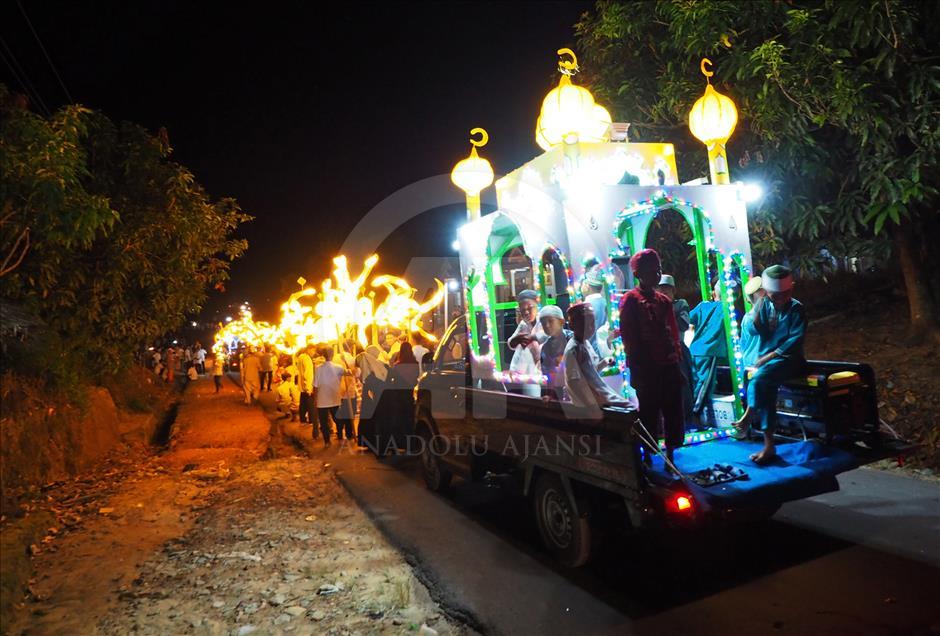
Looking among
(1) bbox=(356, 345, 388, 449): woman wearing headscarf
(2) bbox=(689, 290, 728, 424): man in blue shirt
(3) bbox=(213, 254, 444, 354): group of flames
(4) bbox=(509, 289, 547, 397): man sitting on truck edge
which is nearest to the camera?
(2) bbox=(689, 290, 728, 424): man in blue shirt

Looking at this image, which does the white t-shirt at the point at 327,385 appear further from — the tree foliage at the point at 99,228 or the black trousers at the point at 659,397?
the black trousers at the point at 659,397

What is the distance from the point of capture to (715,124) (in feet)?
20.3

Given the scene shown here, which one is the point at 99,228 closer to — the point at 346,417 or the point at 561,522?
the point at 346,417

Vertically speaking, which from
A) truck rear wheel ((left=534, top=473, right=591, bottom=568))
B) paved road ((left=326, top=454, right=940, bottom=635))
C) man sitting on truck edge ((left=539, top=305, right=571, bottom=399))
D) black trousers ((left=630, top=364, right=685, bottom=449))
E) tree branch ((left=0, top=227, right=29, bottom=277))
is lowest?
paved road ((left=326, top=454, right=940, bottom=635))

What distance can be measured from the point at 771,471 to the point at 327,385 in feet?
25.1

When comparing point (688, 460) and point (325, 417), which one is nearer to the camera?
point (688, 460)

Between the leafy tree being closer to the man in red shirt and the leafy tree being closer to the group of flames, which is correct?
the man in red shirt

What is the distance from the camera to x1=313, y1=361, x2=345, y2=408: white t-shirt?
1026 cm

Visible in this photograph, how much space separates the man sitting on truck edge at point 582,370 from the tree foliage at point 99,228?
219 inches

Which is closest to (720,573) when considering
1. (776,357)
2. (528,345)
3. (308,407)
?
(776,357)

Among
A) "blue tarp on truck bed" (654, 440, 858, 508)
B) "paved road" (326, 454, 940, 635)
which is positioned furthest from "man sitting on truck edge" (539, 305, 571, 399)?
"paved road" (326, 454, 940, 635)

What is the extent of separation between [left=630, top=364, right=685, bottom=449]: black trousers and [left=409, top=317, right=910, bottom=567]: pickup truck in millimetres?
319

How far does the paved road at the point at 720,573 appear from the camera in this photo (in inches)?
144

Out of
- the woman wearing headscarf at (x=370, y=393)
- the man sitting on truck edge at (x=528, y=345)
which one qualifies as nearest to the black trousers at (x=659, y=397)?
the man sitting on truck edge at (x=528, y=345)
